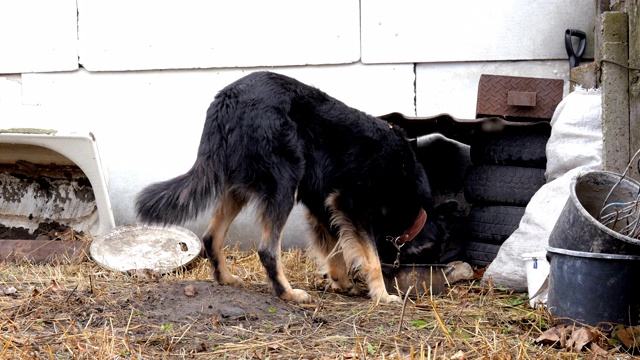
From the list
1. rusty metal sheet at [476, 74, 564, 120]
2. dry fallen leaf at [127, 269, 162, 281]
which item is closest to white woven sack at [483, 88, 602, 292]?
rusty metal sheet at [476, 74, 564, 120]

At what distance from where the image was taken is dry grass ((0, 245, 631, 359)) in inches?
114

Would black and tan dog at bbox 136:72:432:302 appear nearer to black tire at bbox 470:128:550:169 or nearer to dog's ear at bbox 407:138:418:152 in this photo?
black tire at bbox 470:128:550:169

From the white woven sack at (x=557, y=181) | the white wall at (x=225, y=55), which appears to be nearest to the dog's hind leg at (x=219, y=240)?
the white wall at (x=225, y=55)

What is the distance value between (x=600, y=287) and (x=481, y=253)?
1.58 m

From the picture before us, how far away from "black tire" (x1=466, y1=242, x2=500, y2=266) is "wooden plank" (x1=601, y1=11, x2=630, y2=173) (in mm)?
1029

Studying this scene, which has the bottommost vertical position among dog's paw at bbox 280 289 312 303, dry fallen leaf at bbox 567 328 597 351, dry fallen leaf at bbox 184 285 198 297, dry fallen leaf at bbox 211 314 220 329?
dog's paw at bbox 280 289 312 303

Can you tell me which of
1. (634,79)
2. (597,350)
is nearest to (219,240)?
(597,350)

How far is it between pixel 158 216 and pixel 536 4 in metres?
3.16

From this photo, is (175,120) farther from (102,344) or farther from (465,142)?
(102,344)

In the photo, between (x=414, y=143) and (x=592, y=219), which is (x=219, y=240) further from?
(x=592, y=219)

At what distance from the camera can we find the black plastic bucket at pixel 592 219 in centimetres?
320

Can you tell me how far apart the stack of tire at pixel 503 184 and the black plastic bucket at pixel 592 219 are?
107 cm

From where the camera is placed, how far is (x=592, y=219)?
321cm

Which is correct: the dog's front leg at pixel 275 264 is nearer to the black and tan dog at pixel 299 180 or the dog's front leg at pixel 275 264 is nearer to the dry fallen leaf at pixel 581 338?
the black and tan dog at pixel 299 180
